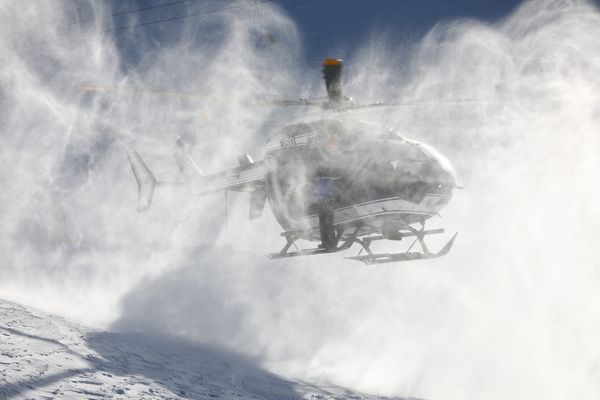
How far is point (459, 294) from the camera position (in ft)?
101

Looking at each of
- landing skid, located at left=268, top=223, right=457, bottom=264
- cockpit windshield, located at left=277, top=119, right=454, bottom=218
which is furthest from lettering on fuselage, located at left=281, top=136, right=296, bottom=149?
landing skid, located at left=268, top=223, right=457, bottom=264

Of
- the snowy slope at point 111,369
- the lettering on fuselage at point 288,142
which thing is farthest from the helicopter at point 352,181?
the snowy slope at point 111,369

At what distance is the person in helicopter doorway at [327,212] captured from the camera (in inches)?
485

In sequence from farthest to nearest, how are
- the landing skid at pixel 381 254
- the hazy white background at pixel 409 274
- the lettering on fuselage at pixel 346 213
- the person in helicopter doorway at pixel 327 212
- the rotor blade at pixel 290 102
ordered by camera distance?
the hazy white background at pixel 409 274, the lettering on fuselage at pixel 346 213, the person in helicopter doorway at pixel 327 212, the landing skid at pixel 381 254, the rotor blade at pixel 290 102

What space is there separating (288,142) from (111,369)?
5.92 meters

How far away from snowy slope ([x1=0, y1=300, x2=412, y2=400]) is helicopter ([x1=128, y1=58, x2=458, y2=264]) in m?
3.49

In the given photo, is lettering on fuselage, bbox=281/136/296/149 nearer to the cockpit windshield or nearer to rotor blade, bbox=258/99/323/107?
the cockpit windshield

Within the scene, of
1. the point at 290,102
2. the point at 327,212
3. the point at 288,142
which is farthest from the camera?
the point at 288,142

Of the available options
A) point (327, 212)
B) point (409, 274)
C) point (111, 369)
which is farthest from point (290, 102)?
point (409, 274)

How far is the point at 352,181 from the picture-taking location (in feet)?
40.4

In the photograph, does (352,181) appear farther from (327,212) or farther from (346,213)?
(327,212)

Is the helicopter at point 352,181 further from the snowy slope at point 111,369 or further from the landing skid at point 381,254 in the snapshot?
the snowy slope at point 111,369

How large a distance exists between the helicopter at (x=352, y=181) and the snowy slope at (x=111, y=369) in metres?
3.49

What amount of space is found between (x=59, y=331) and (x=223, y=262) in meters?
13.3
